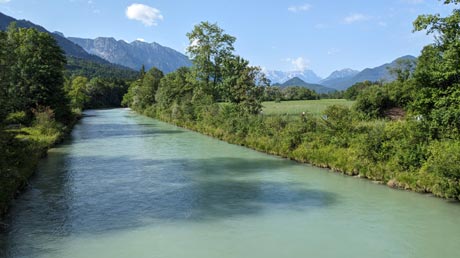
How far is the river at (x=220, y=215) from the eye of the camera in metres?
11.4

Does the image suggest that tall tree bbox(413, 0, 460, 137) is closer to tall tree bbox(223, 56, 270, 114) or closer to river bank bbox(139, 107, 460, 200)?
river bank bbox(139, 107, 460, 200)

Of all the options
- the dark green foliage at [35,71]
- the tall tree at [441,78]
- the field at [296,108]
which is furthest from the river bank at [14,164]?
the field at [296,108]

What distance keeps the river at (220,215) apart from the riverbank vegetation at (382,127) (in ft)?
3.23

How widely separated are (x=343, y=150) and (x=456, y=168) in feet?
25.2

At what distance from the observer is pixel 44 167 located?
23.1 m

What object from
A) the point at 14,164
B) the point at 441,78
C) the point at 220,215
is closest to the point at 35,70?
the point at 14,164

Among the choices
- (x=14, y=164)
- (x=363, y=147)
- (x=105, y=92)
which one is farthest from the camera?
(x=105, y=92)

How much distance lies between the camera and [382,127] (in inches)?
803

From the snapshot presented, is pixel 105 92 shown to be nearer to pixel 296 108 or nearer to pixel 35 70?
pixel 296 108

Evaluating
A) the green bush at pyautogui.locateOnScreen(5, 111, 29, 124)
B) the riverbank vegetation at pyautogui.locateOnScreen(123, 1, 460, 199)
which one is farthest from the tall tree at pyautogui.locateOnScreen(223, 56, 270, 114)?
the green bush at pyautogui.locateOnScreen(5, 111, 29, 124)

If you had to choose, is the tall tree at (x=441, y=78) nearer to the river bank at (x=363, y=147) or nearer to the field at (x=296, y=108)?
the river bank at (x=363, y=147)

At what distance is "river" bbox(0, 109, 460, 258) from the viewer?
37.4 ft

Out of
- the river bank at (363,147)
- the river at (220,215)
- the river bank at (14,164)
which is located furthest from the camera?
the river bank at (363,147)

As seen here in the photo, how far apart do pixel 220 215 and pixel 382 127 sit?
1087 centimetres
